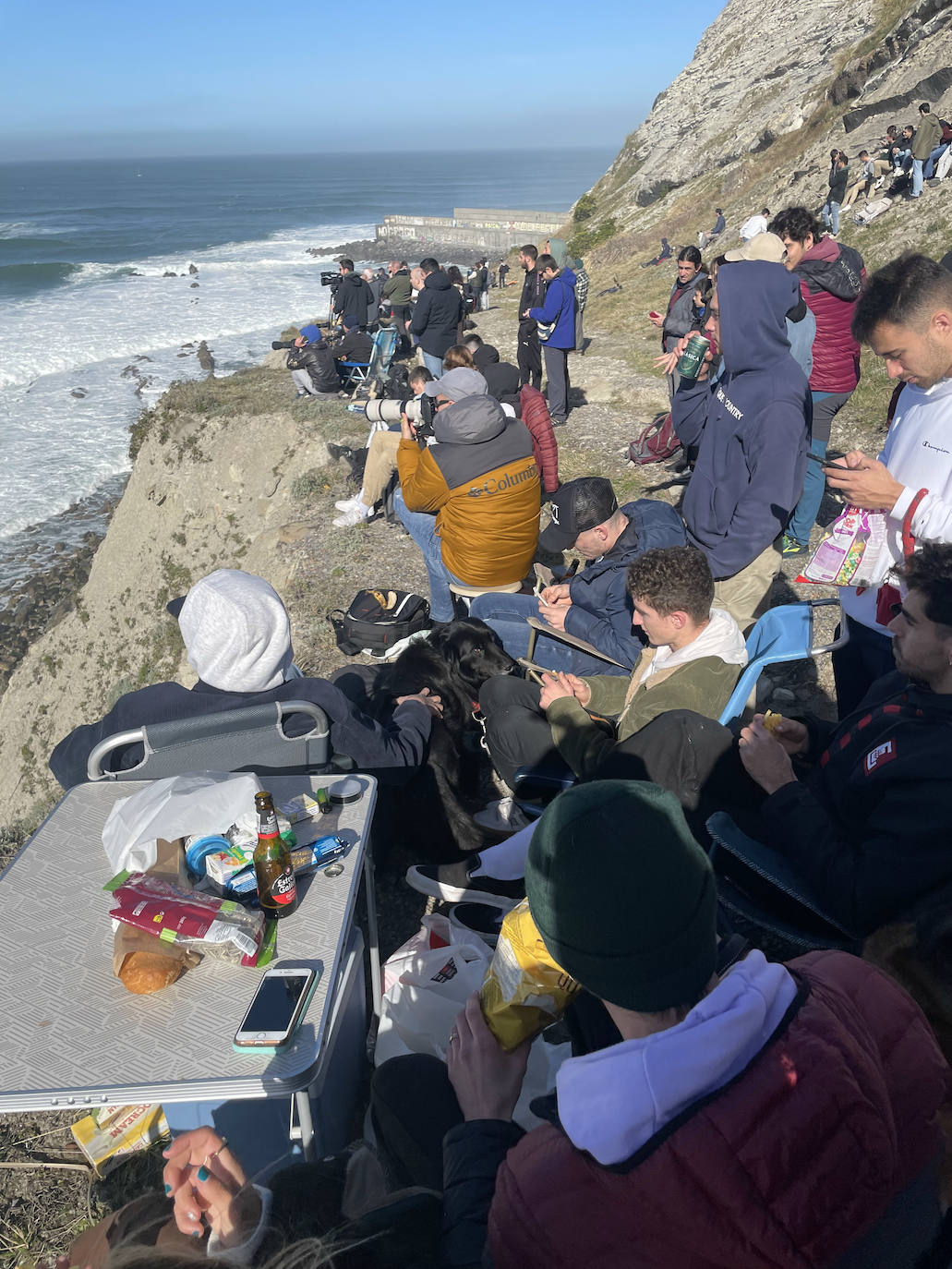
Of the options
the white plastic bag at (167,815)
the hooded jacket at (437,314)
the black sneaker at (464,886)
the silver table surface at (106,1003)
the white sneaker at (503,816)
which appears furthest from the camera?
the hooded jacket at (437,314)

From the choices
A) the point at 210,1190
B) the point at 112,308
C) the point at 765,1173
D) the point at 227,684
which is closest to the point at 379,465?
the point at 227,684

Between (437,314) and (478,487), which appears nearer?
(478,487)

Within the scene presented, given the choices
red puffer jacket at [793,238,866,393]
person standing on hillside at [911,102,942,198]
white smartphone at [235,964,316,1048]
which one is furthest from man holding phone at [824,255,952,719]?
person standing on hillside at [911,102,942,198]

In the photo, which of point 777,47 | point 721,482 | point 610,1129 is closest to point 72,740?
point 610,1129

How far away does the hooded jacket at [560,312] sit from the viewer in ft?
30.2

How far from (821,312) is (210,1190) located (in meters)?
6.34

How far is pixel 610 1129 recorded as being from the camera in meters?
1.12

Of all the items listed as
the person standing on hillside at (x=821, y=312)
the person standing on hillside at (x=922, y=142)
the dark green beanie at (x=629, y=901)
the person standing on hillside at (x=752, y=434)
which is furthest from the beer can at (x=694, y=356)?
the person standing on hillside at (x=922, y=142)

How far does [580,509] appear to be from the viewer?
12.8ft

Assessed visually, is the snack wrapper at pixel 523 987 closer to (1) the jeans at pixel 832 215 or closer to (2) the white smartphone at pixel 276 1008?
(2) the white smartphone at pixel 276 1008

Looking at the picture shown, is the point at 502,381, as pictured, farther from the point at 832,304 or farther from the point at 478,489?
the point at 478,489

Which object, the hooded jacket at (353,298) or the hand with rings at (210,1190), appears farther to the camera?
the hooded jacket at (353,298)

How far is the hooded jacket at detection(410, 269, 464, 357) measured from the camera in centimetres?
1044

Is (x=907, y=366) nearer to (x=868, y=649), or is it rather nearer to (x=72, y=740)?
(x=868, y=649)
